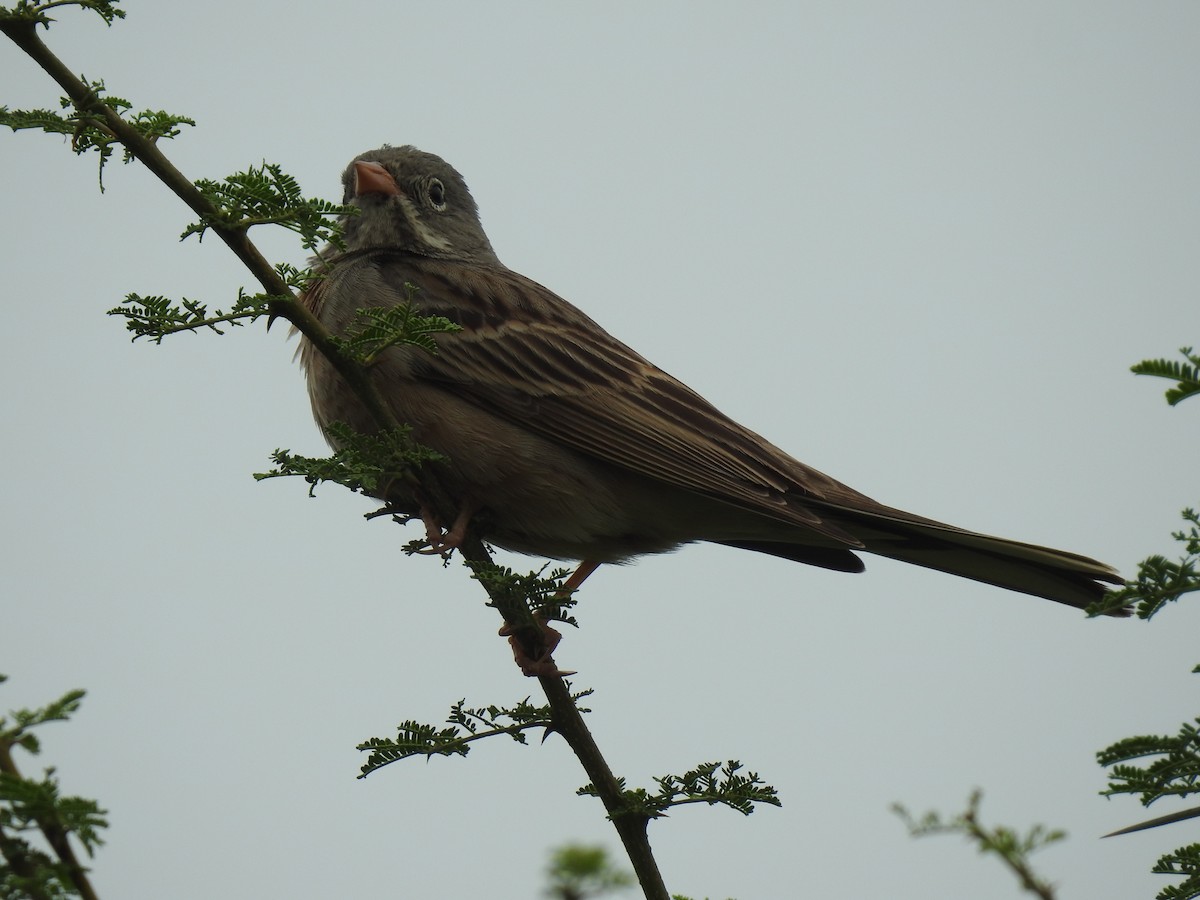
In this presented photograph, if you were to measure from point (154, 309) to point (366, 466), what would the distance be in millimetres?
872

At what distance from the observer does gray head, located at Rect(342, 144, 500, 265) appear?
7762 mm

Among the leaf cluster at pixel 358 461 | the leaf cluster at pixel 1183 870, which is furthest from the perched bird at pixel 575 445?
the leaf cluster at pixel 1183 870

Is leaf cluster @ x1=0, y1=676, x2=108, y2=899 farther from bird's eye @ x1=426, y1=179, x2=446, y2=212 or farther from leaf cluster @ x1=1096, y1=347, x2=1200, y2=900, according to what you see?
bird's eye @ x1=426, y1=179, x2=446, y2=212

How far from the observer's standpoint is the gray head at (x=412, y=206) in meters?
7.76

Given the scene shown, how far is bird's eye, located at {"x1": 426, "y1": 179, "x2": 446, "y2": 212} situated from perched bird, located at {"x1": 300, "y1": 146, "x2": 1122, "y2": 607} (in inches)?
16.9

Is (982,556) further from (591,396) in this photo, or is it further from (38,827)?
(38,827)

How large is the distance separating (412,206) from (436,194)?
0.40 metres

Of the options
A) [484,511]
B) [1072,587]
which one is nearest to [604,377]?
[484,511]

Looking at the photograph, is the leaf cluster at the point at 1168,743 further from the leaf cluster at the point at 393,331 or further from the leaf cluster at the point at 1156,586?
the leaf cluster at the point at 393,331

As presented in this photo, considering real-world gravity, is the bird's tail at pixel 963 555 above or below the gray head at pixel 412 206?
below

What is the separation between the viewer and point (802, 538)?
730 cm

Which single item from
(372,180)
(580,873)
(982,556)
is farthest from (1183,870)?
(372,180)

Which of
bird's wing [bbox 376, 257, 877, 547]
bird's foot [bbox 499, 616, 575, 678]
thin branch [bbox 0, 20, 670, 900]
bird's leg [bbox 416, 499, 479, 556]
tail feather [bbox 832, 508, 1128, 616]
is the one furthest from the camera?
bird's wing [bbox 376, 257, 877, 547]

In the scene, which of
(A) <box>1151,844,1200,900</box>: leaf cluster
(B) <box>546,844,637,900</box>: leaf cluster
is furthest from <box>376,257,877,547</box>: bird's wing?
(B) <box>546,844,637,900</box>: leaf cluster
